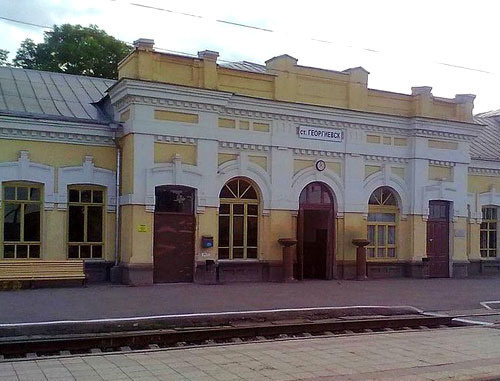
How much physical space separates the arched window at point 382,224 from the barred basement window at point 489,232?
518cm

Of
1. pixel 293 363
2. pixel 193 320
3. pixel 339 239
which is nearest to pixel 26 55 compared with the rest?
pixel 339 239

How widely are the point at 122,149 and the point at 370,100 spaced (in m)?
8.68

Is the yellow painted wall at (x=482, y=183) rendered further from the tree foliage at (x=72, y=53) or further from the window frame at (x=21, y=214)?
the tree foliage at (x=72, y=53)

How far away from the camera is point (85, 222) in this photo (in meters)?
18.9

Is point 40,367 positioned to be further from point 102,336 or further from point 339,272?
point 339,272

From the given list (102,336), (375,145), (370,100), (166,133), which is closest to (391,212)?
(375,145)

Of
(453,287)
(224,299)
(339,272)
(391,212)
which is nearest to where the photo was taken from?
(224,299)

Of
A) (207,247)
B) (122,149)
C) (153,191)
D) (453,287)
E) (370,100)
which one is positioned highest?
(370,100)

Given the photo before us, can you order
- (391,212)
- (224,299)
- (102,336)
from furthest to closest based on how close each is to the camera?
(391,212) → (224,299) → (102,336)

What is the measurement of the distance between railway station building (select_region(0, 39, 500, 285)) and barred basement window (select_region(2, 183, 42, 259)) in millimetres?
28

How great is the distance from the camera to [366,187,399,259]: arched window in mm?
22578

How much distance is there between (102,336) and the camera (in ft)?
33.2

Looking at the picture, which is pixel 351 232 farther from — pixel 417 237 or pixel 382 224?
pixel 417 237

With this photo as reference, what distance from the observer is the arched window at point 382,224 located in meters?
22.6
